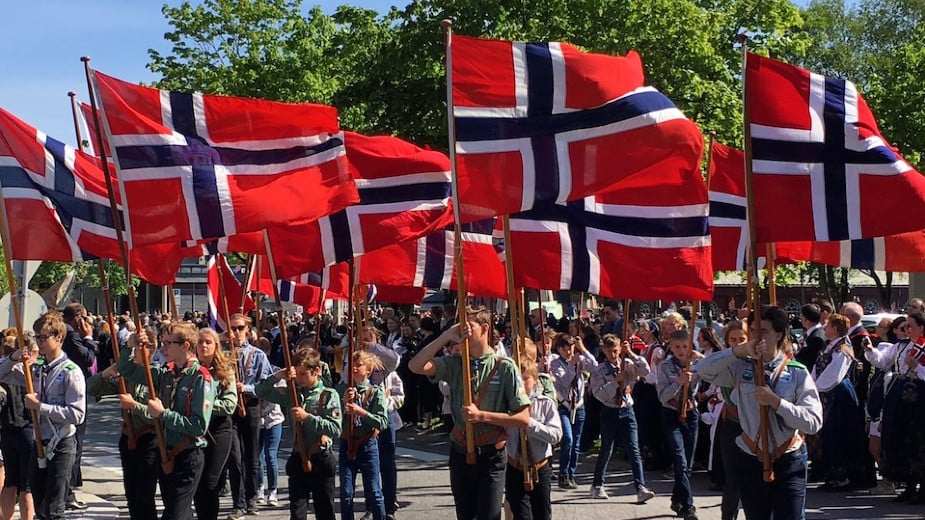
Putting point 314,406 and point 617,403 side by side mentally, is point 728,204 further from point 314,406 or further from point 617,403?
point 314,406

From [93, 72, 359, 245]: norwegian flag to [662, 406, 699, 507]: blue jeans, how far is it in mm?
4336

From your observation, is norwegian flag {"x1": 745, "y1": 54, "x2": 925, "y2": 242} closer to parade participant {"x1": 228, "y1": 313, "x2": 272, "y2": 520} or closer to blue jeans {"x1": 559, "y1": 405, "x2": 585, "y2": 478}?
blue jeans {"x1": 559, "y1": 405, "x2": 585, "y2": 478}

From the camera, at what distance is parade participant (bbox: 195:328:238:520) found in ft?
30.3

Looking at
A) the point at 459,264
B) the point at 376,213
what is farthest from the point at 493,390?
the point at 376,213

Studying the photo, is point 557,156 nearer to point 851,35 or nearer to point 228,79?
point 228,79

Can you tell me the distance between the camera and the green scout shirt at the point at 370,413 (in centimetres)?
1053

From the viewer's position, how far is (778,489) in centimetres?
790

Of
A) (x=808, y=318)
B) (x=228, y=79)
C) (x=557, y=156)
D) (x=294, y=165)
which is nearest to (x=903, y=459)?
(x=808, y=318)

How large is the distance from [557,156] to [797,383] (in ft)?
7.04

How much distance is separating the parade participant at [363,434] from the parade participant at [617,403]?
9.25ft

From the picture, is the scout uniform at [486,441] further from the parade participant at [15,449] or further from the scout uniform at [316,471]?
the parade participant at [15,449]

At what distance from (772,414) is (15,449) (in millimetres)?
6191

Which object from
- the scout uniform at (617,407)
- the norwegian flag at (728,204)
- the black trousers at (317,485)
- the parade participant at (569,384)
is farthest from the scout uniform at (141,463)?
the norwegian flag at (728,204)

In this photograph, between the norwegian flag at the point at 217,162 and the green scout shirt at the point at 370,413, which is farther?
the green scout shirt at the point at 370,413
